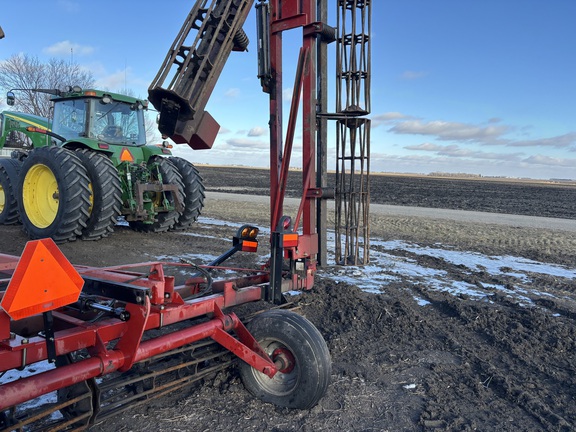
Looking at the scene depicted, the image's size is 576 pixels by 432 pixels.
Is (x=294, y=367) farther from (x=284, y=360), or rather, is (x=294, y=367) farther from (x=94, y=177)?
(x=94, y=177)

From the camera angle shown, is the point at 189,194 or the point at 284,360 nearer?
the point at 284,360

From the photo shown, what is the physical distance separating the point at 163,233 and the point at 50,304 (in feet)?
23.2

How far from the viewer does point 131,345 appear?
236 centimetres

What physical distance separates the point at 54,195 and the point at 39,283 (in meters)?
6.20

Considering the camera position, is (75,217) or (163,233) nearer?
(75,217)

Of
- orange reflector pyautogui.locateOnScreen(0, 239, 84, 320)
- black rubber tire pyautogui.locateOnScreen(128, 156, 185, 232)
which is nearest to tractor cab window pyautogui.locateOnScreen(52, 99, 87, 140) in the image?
black rubber tire pyautogui.locateOnScreen(128, 156, 185, 232)

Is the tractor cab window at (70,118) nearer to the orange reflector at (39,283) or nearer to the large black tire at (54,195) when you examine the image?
the large black tire at (54,195)

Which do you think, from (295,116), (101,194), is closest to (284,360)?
(295,116)

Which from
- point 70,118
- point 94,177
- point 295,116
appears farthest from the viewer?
point 70,118

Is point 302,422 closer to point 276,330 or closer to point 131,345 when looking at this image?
point 276,330

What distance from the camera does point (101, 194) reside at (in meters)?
7.16

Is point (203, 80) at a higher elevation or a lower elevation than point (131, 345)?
higher

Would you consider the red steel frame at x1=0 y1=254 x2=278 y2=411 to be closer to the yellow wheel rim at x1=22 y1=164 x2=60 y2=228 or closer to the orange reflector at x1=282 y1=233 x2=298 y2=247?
the orange reflector at x1=282 y1=233 x2=298 y2=247

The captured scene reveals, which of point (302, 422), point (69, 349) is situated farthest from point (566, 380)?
point (69, 349)
